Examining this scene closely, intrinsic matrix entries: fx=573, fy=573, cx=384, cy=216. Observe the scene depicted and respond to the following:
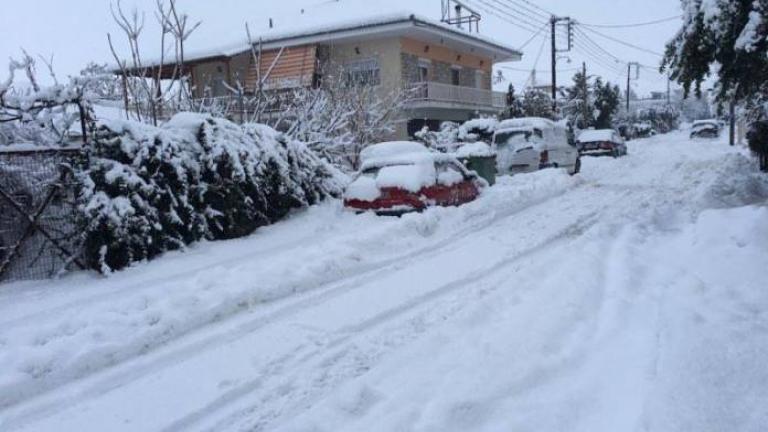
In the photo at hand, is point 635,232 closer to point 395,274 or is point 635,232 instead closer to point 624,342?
point 395,274

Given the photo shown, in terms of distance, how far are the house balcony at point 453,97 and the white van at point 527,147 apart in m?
5.13

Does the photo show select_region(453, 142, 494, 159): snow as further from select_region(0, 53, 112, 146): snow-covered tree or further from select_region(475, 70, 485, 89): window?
select_region(475, 70, 485, 89): window

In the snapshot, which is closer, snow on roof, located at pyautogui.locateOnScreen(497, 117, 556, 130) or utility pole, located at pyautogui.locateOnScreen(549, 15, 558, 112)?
snow on roof, located at pyautogui.locateOnScreen(497, 117, 556, 130)

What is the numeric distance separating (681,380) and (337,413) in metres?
2.27

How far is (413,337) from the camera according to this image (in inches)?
194

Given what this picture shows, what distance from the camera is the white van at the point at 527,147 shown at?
57.2ft

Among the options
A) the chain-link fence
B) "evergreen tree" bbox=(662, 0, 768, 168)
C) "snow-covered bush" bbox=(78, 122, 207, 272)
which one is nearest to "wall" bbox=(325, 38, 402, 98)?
"evergreen tree" bbox=(662, 0, 768, 168)

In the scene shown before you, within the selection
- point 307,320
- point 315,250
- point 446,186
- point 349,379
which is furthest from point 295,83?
point 349,379

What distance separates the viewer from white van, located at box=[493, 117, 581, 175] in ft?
57.2

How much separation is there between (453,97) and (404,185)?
18.6 metres

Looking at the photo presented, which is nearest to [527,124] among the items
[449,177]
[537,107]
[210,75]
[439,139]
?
[439,139]

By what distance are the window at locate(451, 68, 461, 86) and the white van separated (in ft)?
42.3

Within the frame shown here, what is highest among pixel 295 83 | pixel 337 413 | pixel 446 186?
pixel 295 83

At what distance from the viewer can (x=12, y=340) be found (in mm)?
5066
